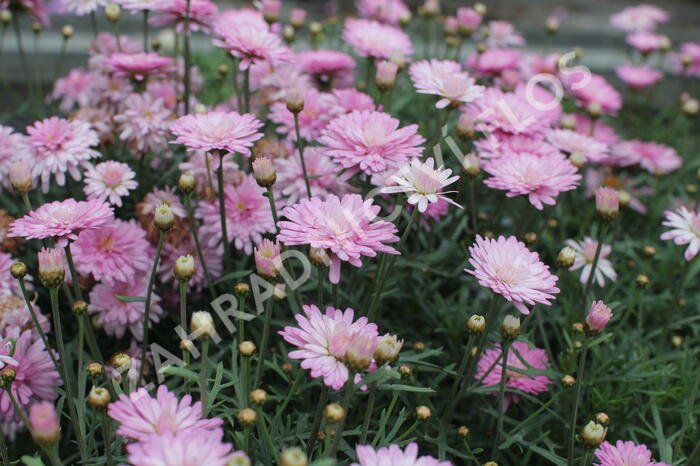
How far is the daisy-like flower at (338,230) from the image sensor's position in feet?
3.99

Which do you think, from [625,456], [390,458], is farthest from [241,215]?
[625,456]

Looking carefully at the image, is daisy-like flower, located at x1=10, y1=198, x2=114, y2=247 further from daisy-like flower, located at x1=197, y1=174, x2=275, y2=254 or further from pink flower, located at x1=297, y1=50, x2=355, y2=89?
pink flower, located at x1=297, y1=50, x2=355, y2=89

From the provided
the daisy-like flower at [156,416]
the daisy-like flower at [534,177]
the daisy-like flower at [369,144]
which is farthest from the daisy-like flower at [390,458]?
the daisy-like flower at [534,177]

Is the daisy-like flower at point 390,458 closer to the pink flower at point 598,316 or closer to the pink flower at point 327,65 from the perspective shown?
the pink flower at point 598,316

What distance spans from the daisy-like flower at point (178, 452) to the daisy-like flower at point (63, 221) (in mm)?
533

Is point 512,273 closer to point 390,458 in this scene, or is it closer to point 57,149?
point 390,458

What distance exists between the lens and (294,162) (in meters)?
1.79

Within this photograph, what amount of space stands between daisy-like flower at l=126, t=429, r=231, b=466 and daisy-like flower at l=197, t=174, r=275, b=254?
0.79m

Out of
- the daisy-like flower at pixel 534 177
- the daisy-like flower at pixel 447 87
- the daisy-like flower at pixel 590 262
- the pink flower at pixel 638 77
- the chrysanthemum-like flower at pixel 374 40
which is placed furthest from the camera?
the pink flower at pixel 638 77

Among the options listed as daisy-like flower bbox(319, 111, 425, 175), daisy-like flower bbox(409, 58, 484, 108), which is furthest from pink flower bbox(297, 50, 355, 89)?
daisy-like flower bbox(319, 111, 425, 175)

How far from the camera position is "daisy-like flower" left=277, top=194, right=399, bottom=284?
47.9 inches

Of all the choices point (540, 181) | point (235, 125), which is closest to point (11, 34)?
point (235, 125)

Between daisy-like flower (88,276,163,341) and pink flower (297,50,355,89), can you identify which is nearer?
daisy-like flower (88,276,163,341)

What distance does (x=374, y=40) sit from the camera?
2.06 meters
